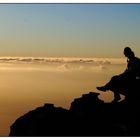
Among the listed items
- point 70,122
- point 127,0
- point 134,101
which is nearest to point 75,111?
point 70,122

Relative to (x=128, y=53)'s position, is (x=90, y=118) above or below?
below

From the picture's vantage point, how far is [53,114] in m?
21.8

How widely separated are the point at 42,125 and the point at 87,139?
1.61m

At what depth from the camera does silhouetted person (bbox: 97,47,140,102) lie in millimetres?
21094

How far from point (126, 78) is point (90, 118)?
1531 millimetres

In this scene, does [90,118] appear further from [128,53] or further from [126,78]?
[128,53]

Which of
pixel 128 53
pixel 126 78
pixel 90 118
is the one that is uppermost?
pixel 128 53

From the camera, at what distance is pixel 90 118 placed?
2147 centimetres

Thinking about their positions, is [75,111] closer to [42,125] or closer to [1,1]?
[42,125]

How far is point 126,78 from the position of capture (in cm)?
2148

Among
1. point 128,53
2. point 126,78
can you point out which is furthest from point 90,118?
point 128,53

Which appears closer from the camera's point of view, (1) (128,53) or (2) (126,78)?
(1) (128,53)

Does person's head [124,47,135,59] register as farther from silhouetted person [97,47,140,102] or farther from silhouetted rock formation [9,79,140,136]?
silhouetted rock formation [9,79,140,136]

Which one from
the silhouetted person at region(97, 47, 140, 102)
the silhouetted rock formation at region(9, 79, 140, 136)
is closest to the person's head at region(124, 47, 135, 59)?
the silhouetted person at region(97, 47, 140, 102)
